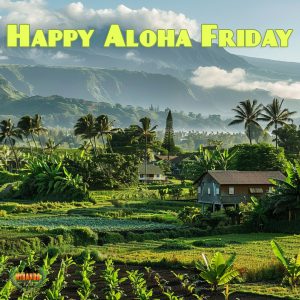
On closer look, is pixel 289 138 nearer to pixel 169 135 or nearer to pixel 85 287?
pixel 169 135

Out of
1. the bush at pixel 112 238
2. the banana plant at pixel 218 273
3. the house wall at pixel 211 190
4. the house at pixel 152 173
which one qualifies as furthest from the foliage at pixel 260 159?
the banana plant at pixel 218 273

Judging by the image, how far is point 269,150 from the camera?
9944cm

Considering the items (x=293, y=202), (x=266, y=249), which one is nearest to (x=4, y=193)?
(x=293, y=202)

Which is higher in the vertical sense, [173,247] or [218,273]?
Answer: [218,273]

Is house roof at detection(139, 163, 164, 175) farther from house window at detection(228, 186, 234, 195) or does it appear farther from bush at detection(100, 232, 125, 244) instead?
bush at detection(100, 232, 125, 244)

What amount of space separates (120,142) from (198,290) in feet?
406

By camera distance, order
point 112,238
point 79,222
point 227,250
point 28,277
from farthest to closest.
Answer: point 79,222
point 112,238
point 227,250
point 28,277

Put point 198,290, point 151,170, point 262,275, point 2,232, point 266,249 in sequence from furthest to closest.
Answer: point 151,170, point 2,232, point 266,249, point 262,275, point 198,290

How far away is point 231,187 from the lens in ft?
238

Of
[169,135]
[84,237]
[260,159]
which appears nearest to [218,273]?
[84,237]

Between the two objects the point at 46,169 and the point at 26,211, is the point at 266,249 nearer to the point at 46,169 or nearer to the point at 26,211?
the point at 26,211

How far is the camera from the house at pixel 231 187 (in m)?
72.2

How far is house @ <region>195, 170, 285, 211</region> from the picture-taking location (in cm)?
7219

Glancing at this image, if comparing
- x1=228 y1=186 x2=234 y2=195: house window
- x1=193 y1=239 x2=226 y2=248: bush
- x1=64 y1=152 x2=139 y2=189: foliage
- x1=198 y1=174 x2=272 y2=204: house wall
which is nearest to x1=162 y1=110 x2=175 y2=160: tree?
Result: x1=64 y1=152 x2=139 y2=189: foliage
